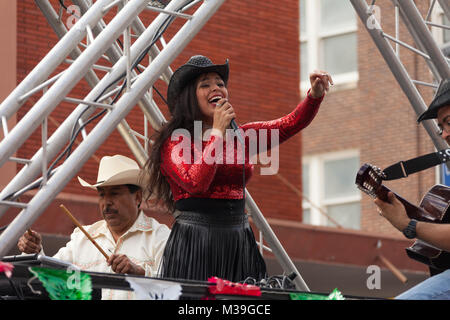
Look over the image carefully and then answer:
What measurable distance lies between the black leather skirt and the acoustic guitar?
0.76 metres

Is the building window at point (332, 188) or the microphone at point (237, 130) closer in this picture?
the microphone at point (237, 130)

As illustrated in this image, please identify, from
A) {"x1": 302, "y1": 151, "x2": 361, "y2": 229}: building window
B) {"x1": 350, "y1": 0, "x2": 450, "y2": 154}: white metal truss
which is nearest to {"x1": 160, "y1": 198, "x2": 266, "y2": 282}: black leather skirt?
{"x1": 350, "y1": 0, "x2": 450, "y2": 154}: white metal truss

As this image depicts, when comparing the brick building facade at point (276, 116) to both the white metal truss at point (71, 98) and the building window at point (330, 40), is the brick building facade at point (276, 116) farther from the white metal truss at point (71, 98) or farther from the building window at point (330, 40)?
the white metal truss at point (71, 98)

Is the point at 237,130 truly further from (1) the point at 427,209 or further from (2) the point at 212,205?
(1) the point at 427,209

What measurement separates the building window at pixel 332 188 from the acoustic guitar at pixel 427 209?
48.6 feet

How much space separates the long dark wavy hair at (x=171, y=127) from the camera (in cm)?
542

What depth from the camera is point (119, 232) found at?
635 cm

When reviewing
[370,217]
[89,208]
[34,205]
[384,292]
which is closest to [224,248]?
[34,205]

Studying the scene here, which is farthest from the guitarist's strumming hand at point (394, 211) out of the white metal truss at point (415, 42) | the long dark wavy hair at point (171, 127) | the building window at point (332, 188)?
the building window at point (332, 188)

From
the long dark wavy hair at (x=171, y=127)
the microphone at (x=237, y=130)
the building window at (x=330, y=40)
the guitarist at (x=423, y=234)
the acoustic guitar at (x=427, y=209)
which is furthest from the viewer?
the building window at (x=330, y=40)

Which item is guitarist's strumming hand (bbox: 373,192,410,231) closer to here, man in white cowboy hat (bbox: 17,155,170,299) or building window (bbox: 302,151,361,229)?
man in white cowboy hat (bbox: 17,155,170,299)

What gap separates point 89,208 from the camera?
1130 centimetres

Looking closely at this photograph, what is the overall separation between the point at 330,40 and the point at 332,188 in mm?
3044

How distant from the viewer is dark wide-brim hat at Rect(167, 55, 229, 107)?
5.48m
